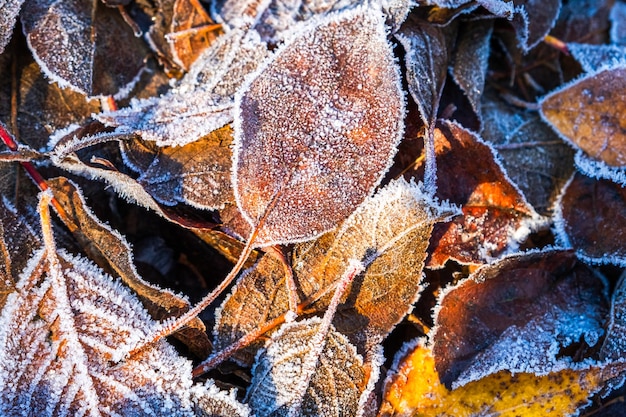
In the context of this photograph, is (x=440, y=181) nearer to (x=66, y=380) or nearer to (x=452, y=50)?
(x=452, y=50)

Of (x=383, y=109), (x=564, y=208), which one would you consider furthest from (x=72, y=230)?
(x=564, y=208)

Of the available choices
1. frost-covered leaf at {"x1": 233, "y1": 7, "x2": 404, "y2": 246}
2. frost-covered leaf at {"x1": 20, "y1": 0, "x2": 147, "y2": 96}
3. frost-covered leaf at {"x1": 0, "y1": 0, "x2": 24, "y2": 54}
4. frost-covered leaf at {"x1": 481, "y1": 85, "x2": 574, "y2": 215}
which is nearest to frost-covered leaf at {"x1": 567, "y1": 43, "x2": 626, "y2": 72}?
frost-covered leaf at {"x1": 481, "y1": 85, "x2": 574, "y2": 215}

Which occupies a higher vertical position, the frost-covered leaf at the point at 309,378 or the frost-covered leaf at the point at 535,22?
the frost-covered leaf at the point at 535,22

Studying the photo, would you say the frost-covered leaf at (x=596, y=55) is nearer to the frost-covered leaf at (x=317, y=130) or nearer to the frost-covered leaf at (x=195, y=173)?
the frost-covered leaf at (x=317, y=130)

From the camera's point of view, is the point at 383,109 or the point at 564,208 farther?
the point at 564,208

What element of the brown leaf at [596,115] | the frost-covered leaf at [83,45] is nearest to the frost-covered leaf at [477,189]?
the brown leaf at [596,115]

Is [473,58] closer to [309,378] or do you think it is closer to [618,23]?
[618,23]
